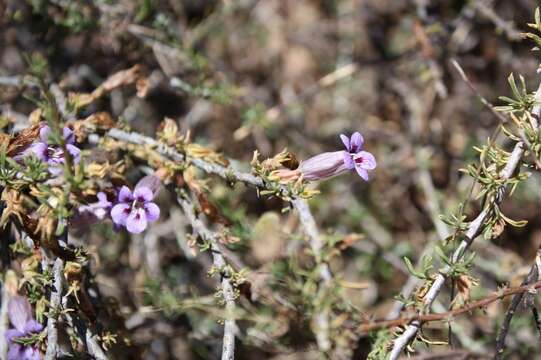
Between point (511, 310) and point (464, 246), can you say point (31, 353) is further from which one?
point (511, 310)

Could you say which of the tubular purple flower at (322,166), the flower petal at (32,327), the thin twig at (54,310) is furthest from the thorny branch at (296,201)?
the flower petal at (32,327)

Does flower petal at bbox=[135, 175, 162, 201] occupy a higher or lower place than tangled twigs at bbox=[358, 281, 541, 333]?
higher

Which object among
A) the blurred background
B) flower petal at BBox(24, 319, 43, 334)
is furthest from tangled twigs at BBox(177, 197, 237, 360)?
flower petal at BBox(24, 319, 43, 334)

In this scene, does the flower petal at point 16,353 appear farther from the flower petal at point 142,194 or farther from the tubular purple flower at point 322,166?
the tubular purple flower at point 322,166

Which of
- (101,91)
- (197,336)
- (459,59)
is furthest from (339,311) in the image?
(459,59)

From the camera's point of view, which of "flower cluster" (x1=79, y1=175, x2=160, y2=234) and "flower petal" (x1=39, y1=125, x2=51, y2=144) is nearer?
"flower petal" (x1=39, y1=125, x2=51, y2=144)

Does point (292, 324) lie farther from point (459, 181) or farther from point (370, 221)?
point (459, 181)

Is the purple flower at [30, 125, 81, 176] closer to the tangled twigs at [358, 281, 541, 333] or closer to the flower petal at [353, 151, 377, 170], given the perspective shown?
the flower petal at [353, 151, 377, 170]

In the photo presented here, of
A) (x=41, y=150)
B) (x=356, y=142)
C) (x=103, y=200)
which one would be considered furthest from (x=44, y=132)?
(x=356, y=142)
